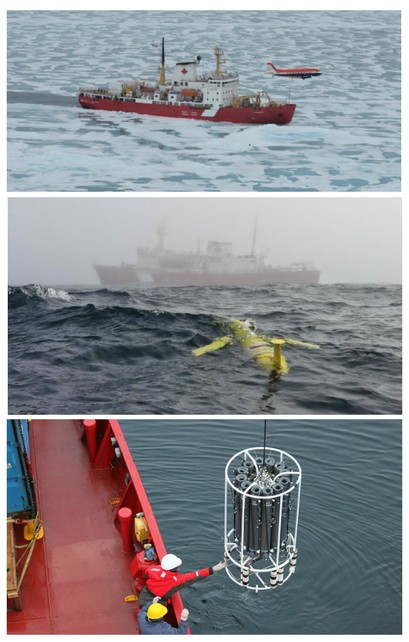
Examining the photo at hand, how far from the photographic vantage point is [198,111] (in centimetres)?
855

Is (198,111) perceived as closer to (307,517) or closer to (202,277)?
(202,277)

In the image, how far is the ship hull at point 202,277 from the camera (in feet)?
23.6

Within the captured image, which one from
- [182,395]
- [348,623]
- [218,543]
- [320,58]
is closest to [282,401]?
[182,395]

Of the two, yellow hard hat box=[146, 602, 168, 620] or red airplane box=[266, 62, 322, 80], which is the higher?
red airplane box=[266, 62, 322, 80]

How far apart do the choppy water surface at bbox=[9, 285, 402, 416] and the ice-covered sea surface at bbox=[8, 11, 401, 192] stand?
48.8 inches

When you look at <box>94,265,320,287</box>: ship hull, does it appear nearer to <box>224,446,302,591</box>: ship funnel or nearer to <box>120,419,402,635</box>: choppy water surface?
<box>120,419,402,635</box>: choppy water surface

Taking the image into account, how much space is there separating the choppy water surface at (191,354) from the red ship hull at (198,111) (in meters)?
2.45

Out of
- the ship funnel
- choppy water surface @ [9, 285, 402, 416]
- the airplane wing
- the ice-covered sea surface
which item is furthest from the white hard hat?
the ice-covered sea surface

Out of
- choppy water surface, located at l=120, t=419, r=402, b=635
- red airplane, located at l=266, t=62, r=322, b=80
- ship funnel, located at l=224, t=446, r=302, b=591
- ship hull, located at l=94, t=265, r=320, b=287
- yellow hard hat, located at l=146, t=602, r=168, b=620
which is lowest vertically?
choppy water surface, located at l=120, t=419, r=402, b=635

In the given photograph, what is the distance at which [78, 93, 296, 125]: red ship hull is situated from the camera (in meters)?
8.37

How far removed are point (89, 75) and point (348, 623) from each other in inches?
281

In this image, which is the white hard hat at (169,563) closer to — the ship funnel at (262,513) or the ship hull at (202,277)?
the ship funnel at (262,513)

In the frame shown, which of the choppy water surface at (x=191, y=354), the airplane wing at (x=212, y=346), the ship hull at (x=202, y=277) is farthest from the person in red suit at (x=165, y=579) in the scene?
the ship hull at (x=202, y=277)

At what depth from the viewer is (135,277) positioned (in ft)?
23.9
